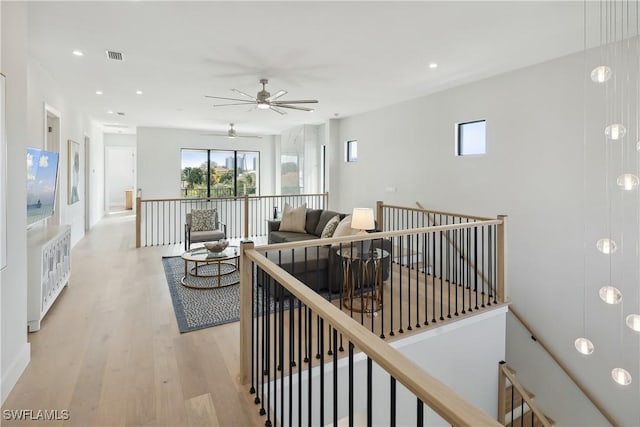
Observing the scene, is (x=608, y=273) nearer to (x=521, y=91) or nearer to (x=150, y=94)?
(x=521, y=91)

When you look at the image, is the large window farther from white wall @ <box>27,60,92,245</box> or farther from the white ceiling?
the white ceiling

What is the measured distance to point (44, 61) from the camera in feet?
13.8

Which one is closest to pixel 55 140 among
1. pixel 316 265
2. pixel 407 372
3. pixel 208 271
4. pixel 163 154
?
pixel 208 271

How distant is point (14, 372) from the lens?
2314mm

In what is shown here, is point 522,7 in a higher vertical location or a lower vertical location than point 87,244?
higher

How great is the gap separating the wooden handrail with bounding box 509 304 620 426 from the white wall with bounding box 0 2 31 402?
538 cm

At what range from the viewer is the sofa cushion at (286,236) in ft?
18.8

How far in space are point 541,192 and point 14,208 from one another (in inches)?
210

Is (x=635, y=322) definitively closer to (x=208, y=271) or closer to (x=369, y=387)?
(x=369, y=387)

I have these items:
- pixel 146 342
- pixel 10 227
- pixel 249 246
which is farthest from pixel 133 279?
pixel 249 246

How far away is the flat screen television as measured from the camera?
3068mm

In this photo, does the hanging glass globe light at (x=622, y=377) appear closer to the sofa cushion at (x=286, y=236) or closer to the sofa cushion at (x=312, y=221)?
the sofa cushion at (x=286, y=236)

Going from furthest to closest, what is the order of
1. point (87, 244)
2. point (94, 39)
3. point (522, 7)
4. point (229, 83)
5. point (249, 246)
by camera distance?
point (87, 244) < point (229, 83) < point (94, 39) < point (522, 7) < point (249, 246)

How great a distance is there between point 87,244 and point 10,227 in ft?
17.3
